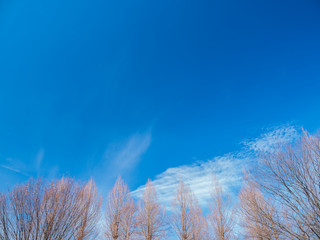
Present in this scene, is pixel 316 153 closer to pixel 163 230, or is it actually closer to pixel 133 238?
pixel 163 230

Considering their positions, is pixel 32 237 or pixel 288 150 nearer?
pixel 32 237

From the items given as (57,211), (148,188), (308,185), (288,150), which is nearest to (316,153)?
(288,150)

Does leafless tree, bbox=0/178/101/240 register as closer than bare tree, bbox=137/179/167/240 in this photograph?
Yes

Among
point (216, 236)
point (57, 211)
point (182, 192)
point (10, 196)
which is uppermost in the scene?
point (182, 192)

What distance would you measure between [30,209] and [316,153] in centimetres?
1005

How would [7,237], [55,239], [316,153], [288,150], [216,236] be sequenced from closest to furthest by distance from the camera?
[7,237], [55,239], [316,153], [288,150], [216,236]

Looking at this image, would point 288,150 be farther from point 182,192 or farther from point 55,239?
point 182,192

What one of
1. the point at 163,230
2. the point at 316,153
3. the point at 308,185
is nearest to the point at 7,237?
the point at 308,185

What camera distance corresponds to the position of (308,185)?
19.9ft

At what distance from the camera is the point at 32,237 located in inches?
214

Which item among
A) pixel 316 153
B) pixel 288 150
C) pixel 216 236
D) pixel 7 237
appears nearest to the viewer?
pixel 7 237

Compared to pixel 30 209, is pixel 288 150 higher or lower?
higher

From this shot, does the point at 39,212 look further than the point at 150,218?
No

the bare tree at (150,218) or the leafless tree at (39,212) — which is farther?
the bare tree at (150,218)
